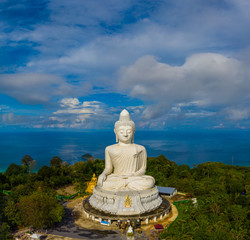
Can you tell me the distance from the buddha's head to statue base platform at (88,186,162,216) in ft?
13.3

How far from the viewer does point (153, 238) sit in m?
12.7

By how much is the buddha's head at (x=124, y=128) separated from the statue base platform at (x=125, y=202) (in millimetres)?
4042

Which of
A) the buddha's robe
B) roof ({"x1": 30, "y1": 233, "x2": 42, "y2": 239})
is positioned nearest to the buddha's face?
the buddha's robe

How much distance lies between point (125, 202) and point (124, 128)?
5.43 m

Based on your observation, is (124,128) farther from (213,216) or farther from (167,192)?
(213,216)

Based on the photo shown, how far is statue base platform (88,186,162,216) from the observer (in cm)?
1448

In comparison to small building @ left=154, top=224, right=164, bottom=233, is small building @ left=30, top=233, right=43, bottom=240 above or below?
below

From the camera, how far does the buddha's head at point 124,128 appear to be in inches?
675

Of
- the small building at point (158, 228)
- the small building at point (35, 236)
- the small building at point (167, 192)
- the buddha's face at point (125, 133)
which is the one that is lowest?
the small building at point (35, 236)

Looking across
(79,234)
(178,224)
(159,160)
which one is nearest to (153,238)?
(178,224)

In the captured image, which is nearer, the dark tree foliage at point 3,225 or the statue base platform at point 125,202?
the dark tree foliage at point 3,225

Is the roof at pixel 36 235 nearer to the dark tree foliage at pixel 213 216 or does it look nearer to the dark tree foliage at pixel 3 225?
the dark tree foliage at pixel 3 225

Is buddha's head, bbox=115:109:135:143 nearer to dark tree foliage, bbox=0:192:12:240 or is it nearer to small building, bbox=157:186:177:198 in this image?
small building, bbox=157:186:177:198

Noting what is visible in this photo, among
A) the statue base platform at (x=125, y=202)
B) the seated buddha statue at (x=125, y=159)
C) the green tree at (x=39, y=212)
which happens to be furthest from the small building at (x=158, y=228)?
the green tree at (x=39, y=212)
